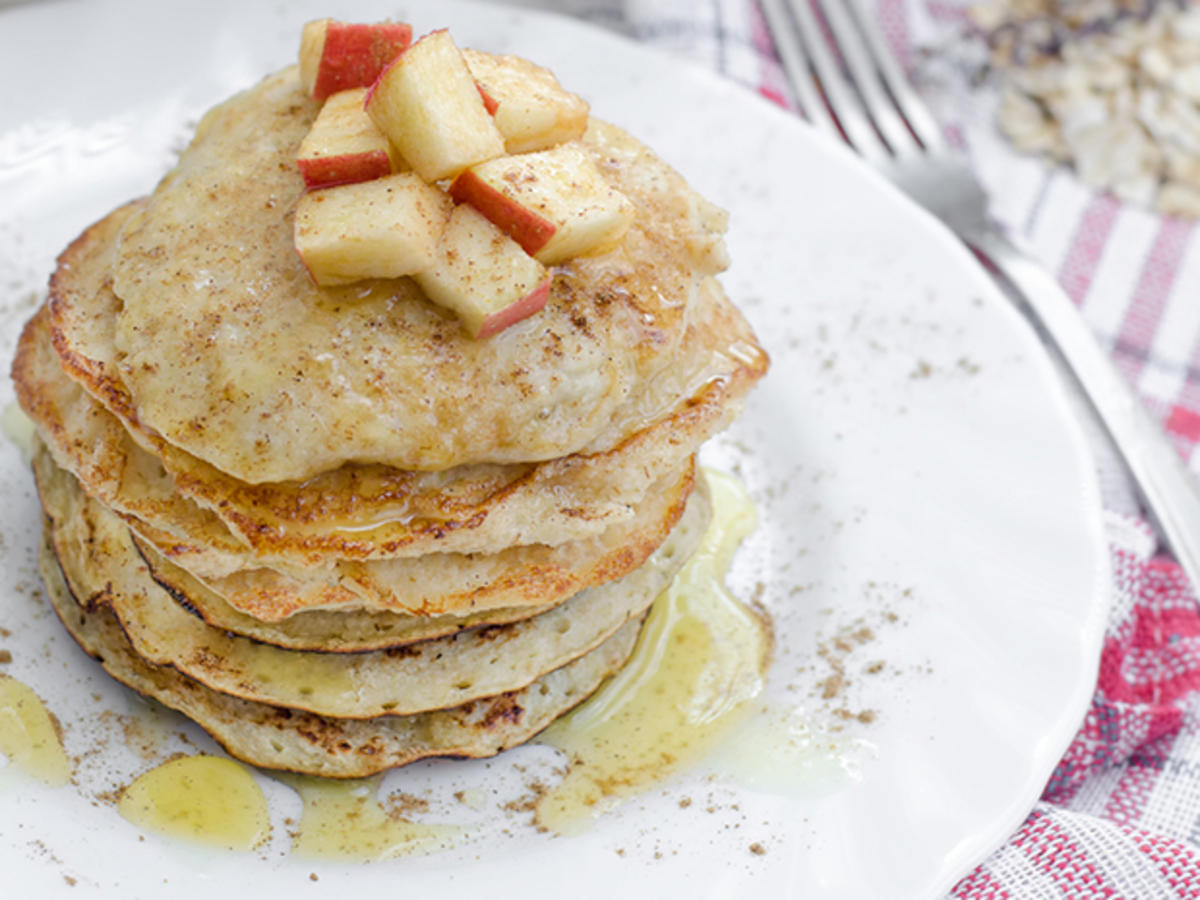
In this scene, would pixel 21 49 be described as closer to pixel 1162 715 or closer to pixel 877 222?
pixel 877 222

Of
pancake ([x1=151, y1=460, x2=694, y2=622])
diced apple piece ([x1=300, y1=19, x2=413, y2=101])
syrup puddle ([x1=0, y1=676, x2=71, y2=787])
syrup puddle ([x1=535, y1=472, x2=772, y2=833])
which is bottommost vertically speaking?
syrup puddle ([x1=535, y1=472, x2=772, y2=833])

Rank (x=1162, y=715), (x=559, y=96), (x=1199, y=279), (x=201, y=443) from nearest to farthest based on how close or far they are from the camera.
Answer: (x=201, y=443) < (x=559, y=96) < (x=1162, y=715) < (x=1199, y=279)

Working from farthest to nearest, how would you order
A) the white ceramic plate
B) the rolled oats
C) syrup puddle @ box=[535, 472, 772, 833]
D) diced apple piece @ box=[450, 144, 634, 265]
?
the rolled oats < syrup puddle @ box=[535, 472, 772, 833] < the white ceramic plate < diced apple piece @ box=[450, 144, 634, 265]

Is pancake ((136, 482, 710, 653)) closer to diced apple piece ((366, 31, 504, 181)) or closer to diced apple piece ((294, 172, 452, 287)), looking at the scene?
diced apple piece ((294, 172, 452, 287))

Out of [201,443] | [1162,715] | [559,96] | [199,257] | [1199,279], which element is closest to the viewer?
[201,443]

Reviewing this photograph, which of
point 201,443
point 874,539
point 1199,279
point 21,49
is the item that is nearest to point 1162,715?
point 874,539

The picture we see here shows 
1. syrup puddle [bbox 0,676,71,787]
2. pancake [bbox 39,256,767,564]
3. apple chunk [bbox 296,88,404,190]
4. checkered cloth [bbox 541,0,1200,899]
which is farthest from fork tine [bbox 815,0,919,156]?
syrup puddle [bbox 0,676,71,787]

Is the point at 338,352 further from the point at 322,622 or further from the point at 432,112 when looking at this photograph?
the point at 322,622

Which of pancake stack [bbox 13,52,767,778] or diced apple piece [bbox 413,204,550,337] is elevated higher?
diced apple piece [bbox 413,204,550,337]
